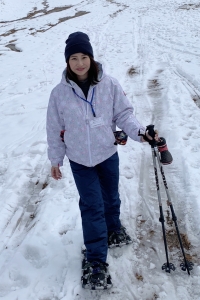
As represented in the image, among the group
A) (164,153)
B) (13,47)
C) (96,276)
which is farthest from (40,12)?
(96,276)

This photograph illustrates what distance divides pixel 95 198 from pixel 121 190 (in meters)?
1.59

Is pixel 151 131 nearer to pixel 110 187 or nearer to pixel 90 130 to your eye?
pixel 90 130

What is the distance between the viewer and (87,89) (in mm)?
2971

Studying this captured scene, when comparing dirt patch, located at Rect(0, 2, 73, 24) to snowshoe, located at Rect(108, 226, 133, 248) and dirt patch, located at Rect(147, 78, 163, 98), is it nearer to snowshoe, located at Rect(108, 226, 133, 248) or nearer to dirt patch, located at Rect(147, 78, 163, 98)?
dirt patch, located at Rect(147, 78, 163, 98)


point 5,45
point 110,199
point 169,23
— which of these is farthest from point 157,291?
point 169,23

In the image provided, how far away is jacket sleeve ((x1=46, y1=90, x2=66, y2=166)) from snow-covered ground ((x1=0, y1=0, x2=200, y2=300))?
1221 millimetres

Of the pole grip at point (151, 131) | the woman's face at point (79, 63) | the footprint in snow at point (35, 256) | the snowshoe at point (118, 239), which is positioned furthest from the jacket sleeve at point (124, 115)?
the footprint in snow at point (35, 256)

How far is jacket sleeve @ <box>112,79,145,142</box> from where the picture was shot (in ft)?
9.89

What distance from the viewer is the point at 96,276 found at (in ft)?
10.5

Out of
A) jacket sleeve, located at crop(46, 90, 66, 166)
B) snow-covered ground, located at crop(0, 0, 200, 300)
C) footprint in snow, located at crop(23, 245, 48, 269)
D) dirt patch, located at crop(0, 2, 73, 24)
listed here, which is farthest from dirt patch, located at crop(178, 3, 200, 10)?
footprint in snow, located at crop(23, 245, 48, 269)

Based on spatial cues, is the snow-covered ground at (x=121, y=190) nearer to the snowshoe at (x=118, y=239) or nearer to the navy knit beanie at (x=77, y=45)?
the snowshoe at (x=118, y=239)

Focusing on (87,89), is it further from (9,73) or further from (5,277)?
(9,73)

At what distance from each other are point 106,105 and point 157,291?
1.91 meters

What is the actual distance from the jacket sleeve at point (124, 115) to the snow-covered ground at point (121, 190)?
148cm
